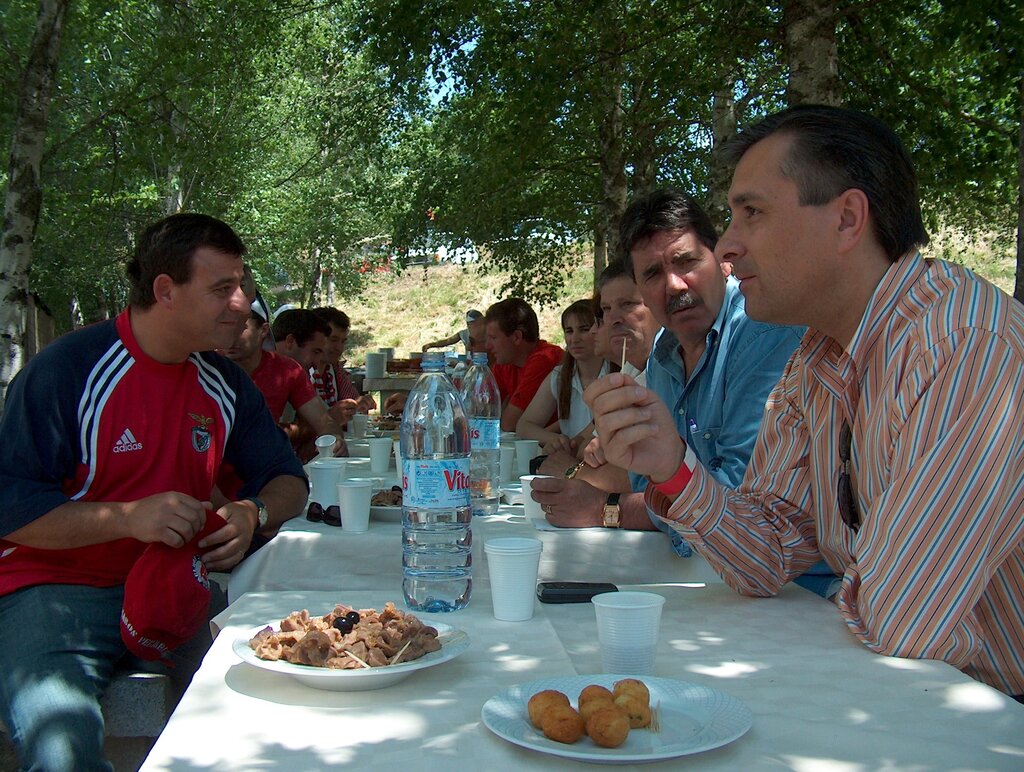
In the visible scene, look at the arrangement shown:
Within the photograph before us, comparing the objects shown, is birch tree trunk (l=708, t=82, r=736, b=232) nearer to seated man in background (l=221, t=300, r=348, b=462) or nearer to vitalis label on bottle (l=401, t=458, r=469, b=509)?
seated man in background (l=221, t=300, r=348, b=462)

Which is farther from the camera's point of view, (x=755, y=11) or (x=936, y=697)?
(x=755, y=11)

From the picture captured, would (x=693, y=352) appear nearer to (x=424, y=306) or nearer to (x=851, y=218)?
(x=851, y=218)

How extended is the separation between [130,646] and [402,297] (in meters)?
40.9

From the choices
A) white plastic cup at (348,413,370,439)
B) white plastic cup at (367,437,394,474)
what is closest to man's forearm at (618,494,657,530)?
white plastic cup at (367,437,394,474)

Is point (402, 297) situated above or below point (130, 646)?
above

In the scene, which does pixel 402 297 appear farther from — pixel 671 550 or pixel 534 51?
pixel 671 550

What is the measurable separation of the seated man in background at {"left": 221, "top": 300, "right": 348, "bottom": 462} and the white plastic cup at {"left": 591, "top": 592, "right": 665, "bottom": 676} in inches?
158

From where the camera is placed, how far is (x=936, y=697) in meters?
1.46

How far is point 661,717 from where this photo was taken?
4.42ft

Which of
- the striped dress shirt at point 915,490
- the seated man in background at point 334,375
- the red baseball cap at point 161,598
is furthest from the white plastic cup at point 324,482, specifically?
the seated man in background at point 334,375

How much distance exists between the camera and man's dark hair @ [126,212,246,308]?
3053 mm

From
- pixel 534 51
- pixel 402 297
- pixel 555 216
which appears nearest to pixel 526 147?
pixel 534 51

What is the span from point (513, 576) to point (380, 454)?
2.60m

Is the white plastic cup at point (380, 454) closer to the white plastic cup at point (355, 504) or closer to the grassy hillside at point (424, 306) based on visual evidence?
the white plastic cup at point (355, 504)
